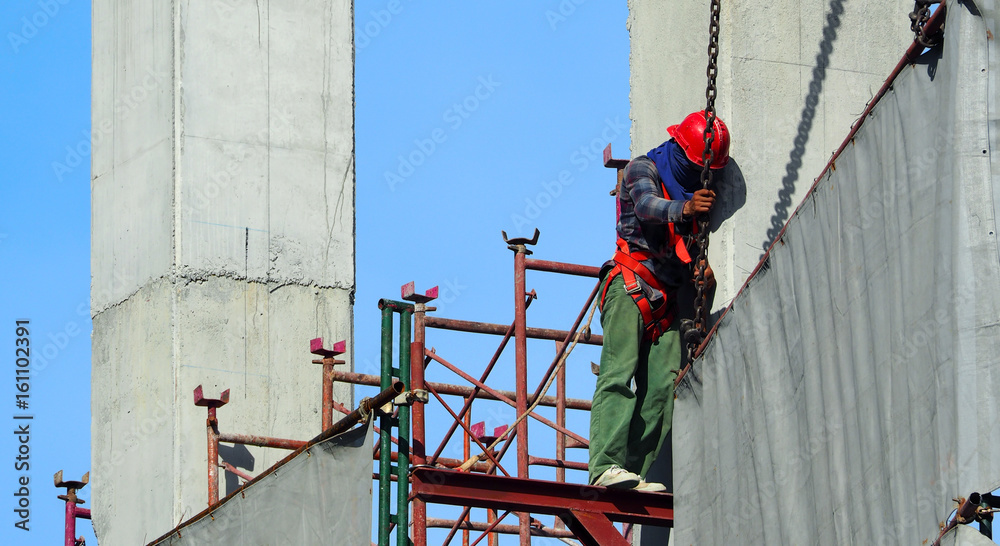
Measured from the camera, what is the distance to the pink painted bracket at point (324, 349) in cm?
1266

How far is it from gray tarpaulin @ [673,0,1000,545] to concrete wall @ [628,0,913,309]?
1.14 m

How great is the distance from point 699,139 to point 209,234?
5.38m

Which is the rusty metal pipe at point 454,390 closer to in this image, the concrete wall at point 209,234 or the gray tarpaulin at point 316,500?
the concrete wall at point 209,234

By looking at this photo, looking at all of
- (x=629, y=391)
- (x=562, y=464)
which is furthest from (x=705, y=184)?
(x=562, y=464)

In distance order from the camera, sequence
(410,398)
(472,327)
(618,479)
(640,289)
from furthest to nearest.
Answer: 1. (472,327)
2. (410,398)
3. (640,289)
4. (618,479)

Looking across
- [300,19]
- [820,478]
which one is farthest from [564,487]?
[300,19]

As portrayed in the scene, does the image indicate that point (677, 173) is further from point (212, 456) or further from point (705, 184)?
point (212, 456)

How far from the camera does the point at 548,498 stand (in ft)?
28.2

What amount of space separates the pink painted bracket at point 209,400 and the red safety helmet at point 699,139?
4941 millimetres

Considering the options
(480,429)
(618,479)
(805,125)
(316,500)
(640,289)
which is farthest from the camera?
(480,429)

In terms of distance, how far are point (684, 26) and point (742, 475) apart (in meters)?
2.97

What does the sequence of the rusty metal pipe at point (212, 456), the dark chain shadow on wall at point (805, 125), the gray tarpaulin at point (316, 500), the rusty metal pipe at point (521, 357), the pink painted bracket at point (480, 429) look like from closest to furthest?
1. the dark chain shadow on wall at point (805, 125)
2. the gray tarpaulin at point (316, 500)
3. the rusty metal pipe at point (521, 357)
4. the rusty metal pipe at point (212, 456)
5. the pink painted bracket at point (480, 429)

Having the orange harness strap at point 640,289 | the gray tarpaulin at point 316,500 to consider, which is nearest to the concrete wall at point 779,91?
the orange harness strap at point 640,289

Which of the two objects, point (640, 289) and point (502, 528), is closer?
point (640, 289)
